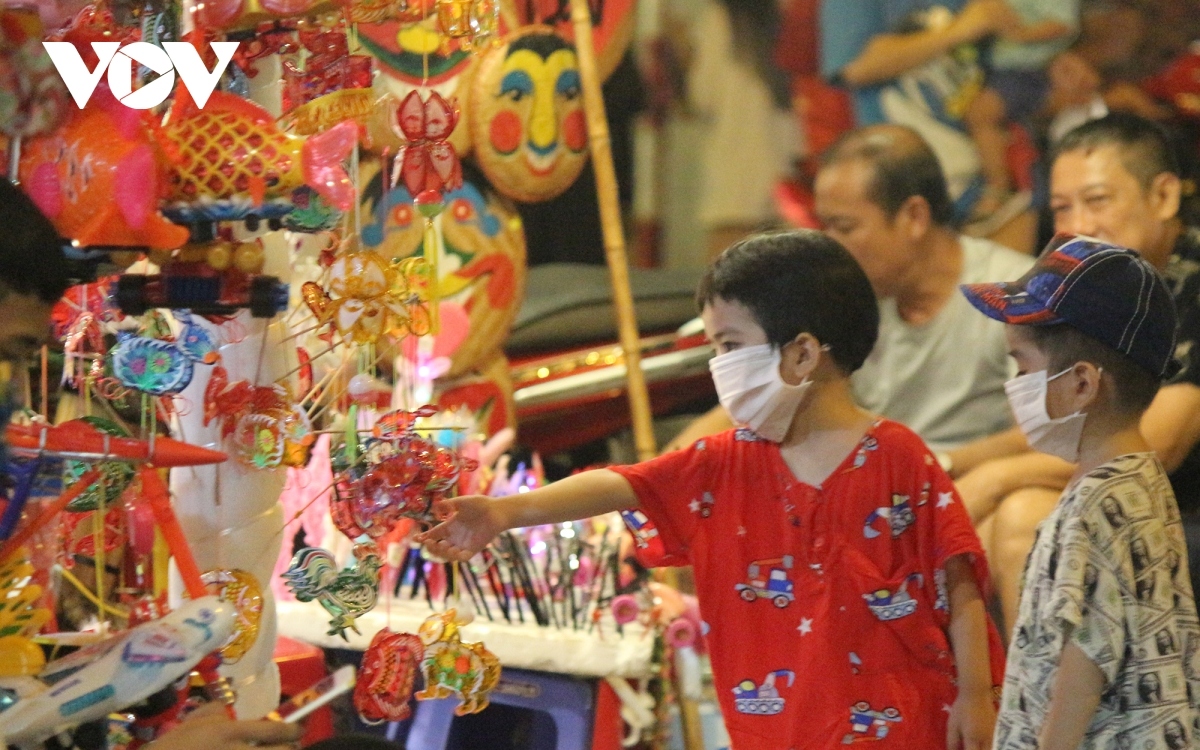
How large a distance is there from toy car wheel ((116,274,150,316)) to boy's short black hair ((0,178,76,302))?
140 mm

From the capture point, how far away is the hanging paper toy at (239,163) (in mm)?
1094

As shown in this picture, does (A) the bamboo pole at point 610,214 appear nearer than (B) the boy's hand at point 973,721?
No

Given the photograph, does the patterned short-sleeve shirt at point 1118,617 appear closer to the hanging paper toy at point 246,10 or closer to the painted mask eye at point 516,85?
the hanging paper toy at point 246,10

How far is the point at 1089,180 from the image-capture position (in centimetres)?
227

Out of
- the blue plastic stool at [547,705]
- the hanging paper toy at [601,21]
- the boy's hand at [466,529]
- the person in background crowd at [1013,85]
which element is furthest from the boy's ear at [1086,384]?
the person in background crowd at [1013,85]

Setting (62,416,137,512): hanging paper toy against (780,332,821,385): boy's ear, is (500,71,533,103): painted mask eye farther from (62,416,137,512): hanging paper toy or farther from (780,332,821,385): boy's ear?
(62,416,137,512): hanging paper toy

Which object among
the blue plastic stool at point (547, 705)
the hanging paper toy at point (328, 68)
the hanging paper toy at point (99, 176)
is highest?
the hanging paper toy at point (328, 68)

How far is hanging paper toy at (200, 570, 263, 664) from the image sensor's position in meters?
1.23

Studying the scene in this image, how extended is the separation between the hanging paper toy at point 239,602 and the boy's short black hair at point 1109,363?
83cm

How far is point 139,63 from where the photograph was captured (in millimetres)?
1141

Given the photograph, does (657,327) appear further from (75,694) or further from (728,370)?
(75,694)

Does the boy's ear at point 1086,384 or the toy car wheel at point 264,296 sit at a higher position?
the toy car wheel at point 264,296

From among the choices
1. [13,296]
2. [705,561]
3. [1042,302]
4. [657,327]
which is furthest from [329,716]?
[657,327]

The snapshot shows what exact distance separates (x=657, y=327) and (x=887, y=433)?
1.57m
